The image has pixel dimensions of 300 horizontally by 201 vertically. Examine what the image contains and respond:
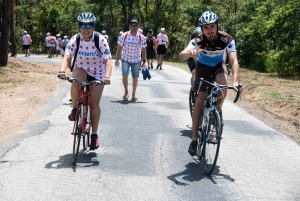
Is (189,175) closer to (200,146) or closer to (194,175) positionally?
(194,175)

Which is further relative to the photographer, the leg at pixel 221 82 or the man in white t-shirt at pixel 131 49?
the man in white t-shirt at pixel 131 49

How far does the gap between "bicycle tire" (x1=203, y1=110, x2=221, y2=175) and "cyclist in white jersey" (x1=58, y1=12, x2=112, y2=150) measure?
1.51m

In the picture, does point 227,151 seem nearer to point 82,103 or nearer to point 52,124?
point 82,103

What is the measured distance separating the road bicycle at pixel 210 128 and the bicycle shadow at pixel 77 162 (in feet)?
4.65

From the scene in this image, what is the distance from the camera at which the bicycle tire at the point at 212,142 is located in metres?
6.22

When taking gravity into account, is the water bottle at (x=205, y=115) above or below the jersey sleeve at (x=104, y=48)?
below

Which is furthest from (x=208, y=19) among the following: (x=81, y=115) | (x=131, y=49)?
(x=131, y=49)

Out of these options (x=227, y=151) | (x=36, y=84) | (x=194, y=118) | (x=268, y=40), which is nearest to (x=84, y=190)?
(x=194, y=118)

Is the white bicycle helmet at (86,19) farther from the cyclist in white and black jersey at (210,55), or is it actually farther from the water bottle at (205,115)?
the water bottle at (205,115)

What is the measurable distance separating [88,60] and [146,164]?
1604 mm

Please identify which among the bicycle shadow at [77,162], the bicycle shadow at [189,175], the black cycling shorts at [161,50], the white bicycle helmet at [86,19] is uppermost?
the white bicycle helmet at [86,19]

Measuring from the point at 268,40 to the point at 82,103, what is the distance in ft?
70.1

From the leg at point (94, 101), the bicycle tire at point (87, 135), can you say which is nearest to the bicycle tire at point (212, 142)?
the leg at point (94, 101)

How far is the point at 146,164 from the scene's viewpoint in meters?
6.85
